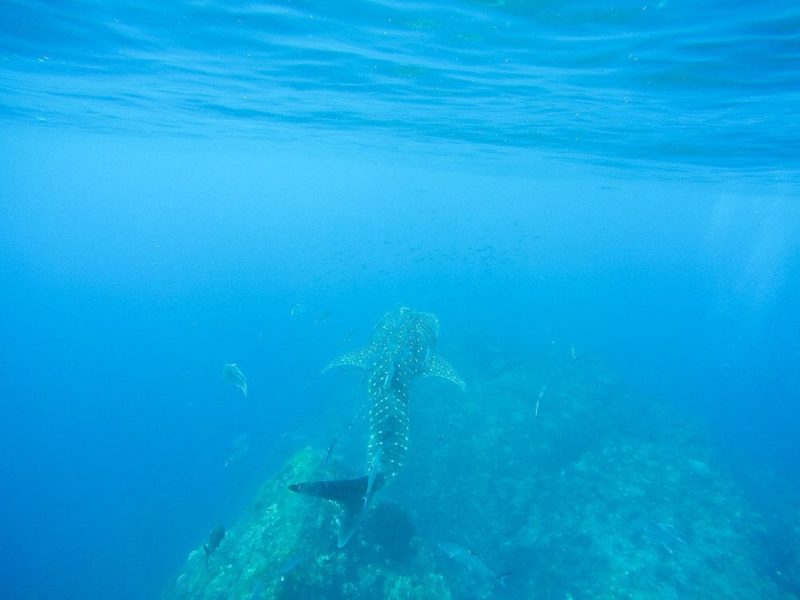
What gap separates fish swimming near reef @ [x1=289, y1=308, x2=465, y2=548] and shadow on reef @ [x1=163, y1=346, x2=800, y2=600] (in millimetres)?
1645

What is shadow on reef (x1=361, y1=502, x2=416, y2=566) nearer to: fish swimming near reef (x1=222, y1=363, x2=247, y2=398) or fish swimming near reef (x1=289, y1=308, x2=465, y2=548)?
fish swimming near reef (x1=289, y1=308, x2=465, y2=548)

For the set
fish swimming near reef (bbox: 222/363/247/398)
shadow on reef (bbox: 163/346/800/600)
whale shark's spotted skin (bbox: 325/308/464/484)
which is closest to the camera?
whale shark's spotted skin (bbox: 325/308/464/484)

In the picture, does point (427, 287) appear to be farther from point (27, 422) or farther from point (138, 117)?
point (27, 422)

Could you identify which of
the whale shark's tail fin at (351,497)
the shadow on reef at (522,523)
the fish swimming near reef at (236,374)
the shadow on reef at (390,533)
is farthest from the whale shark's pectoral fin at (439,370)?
the whale shark's tail fin at (351,497)

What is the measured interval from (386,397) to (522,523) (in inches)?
300

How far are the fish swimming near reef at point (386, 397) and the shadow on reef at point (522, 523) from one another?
164 cm

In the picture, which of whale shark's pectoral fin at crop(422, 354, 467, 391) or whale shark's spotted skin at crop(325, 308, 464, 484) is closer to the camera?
whale shark's spotted skin at crop(325, 308, 464, 484)

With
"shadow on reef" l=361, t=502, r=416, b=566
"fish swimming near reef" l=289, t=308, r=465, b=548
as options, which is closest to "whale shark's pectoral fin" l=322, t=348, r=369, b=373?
"fish swimming near reef" l=289, t=308, r=465, b=548

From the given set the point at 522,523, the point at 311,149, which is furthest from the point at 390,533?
the point at 311,149

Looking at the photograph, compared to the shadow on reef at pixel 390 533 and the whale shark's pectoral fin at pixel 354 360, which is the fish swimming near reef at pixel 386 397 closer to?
the whale shark's pectoral fin at pixel 354 360

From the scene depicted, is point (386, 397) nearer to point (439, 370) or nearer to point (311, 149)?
point (439, 370)

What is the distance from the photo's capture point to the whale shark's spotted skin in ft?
26.1

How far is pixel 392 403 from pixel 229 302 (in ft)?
127

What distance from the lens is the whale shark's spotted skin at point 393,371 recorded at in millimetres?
7965
